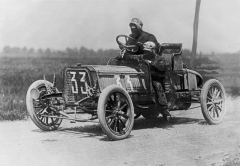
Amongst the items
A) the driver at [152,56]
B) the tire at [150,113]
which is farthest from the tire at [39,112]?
the tire at [150,113]

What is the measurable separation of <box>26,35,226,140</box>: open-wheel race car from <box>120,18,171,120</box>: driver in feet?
0.45

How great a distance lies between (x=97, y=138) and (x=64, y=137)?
64 centimetres

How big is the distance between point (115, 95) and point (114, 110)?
0.92 ft

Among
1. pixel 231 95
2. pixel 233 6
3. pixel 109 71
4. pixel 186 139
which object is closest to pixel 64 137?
pixel 109 71

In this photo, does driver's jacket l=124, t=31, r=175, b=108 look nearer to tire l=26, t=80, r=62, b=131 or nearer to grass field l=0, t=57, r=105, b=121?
tire l=26, t=80, r=62, b=131

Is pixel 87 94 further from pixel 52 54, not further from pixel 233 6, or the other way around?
pixel 52 54

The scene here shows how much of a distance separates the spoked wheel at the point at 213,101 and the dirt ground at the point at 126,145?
0.71ft

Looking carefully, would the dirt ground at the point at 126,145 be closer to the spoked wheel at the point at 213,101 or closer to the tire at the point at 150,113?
the spoked wheel at the point at 213,101

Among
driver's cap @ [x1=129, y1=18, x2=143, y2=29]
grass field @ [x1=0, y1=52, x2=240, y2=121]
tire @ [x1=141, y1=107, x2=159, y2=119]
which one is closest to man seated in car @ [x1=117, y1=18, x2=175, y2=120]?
driver's cap @ [x1=129, y1=18, x2=143, y2=29]

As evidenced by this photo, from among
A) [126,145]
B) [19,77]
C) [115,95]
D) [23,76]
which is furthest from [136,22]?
[23,76]

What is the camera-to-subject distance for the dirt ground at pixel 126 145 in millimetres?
6398

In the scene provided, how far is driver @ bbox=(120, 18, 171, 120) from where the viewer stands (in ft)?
29.7

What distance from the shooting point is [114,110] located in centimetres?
776

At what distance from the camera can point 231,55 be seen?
33.9 ft
